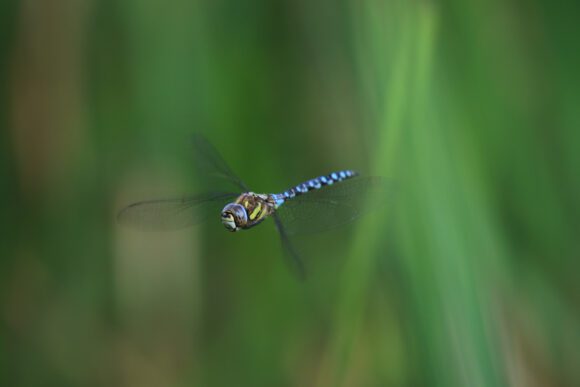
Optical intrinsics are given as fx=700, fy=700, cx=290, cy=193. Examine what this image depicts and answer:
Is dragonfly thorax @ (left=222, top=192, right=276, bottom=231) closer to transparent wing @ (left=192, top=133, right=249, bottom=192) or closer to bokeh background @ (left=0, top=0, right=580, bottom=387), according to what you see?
transparent wing @ (left=192, top=133, right=249, bottom=192)

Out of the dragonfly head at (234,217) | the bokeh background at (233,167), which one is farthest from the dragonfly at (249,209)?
the bokeh background at (233,167)

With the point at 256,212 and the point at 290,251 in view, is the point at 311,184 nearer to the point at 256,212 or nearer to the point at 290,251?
the point at 256,212

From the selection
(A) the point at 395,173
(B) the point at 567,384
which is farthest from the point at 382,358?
(A) the point at 395,173

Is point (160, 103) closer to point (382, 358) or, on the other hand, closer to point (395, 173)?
point (395, 173)

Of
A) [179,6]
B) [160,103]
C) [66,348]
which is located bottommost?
[66,348]

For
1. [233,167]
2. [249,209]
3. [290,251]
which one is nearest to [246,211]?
[249,209]

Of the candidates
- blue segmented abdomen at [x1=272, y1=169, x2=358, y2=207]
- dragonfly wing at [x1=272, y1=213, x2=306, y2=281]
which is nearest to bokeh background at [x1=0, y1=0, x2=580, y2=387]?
blue segmented abdomen at [x1=272, y1=169, x2=358, y2=207]
